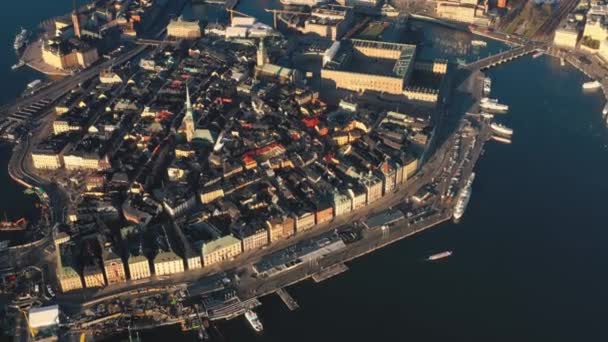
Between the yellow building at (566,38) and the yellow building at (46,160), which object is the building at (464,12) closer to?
the yellow building at (566,38)

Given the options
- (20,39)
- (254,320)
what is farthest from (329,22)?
(254,320)

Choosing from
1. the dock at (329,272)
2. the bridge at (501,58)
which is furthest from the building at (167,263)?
the bridge at (501,58)

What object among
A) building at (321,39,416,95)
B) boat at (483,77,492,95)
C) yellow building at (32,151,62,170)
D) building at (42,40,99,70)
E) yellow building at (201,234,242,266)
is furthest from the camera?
building at (42,40,99,70)

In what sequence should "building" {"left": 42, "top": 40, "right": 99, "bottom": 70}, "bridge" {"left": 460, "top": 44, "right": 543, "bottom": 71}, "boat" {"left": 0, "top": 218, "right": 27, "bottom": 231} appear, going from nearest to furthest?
"boat" {"left": 0, "top": 218, "right": 27, "bottom": 231} → "building" {"left": 42, "top": 40, "right": 99, "bottom": 70} → "bridge" {"left": 460, "top": 44, "right": 543, "bottom": 71}

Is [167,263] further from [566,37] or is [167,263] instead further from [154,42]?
[566,37]

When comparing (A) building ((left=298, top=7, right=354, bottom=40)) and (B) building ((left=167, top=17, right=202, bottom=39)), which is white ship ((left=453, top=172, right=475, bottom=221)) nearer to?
(A) building ((left=298, top=7, right=354, bottom=40))

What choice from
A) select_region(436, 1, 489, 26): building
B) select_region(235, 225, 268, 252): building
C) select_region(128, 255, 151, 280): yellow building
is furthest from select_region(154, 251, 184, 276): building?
select_region(436, 1, 489, 26): building

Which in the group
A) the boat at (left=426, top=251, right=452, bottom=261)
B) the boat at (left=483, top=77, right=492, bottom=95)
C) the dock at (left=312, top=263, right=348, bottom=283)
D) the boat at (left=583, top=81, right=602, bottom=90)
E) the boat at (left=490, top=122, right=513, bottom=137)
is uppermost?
the boat at (left=583, top=81, right=602, bottom=90)
